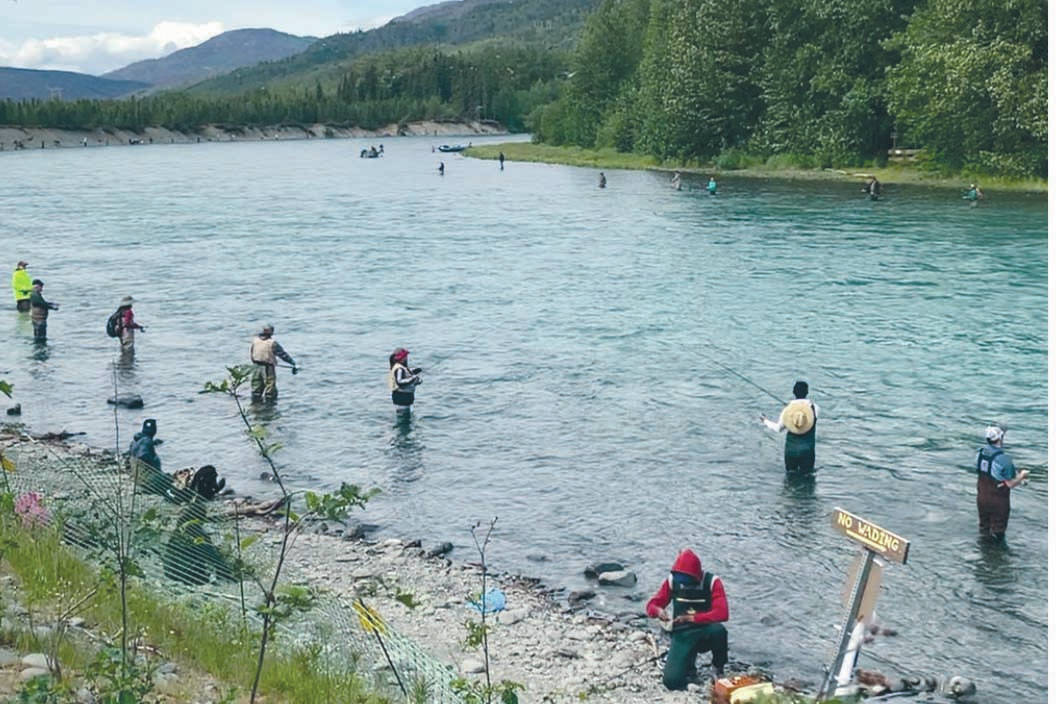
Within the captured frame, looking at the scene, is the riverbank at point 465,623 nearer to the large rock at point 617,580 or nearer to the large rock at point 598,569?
the large rock at point 617,580

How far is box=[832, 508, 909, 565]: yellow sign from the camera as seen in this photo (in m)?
10.6

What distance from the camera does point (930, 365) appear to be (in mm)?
31594

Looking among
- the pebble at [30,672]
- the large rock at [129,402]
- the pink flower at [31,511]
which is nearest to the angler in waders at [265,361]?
the large rock at [129,402]

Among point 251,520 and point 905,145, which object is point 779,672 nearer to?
point 251,520

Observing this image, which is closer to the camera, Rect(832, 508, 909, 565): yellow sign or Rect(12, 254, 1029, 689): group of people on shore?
Rect(832, 508, 909, 565): yellow sign

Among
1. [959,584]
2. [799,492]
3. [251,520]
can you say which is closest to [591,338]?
[799,492]

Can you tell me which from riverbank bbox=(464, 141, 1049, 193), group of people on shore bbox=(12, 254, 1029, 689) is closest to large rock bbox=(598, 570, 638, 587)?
group of people on shore bbox=(12, 254, 1029, 689)

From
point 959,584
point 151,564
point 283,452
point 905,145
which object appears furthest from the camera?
point 905,145

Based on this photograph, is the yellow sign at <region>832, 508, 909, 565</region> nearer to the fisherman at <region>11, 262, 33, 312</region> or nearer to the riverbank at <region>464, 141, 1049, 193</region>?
the fisherman at <region>11, 262, 33, 312</region>

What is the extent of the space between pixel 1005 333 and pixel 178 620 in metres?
27.9

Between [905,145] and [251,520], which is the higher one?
[905,145]

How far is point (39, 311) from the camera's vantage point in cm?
3531

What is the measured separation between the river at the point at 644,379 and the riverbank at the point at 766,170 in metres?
4.39

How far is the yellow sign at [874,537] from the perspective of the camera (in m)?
10.6
